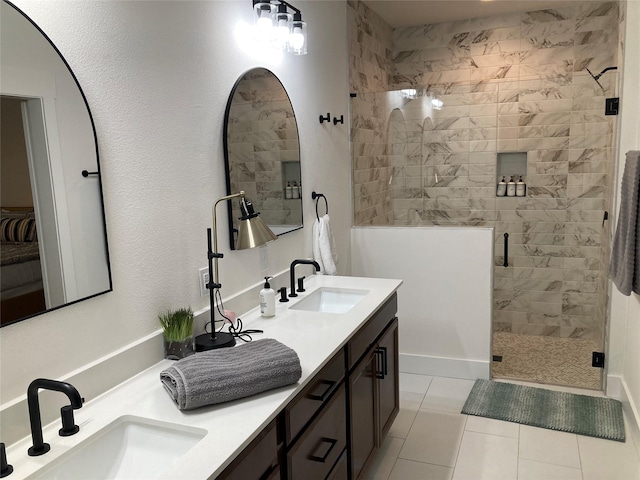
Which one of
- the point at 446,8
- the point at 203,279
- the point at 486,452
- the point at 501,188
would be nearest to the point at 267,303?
the point at 203,279

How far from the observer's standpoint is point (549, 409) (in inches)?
120

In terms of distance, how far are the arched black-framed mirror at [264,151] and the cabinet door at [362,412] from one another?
77 cm

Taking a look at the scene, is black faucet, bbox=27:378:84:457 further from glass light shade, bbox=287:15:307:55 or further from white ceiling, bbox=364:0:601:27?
white ceiling, bbox=364:0:601:27

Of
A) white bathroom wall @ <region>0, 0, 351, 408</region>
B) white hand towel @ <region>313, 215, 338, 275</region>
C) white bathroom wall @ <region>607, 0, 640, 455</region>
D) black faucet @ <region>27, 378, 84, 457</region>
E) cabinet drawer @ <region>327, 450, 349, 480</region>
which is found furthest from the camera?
white hand towel @ <region>313, 215, 338, 275</region>

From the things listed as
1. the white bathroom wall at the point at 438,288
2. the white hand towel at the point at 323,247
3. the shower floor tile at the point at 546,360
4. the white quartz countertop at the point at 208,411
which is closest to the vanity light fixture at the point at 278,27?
the white hand towel at the point at 323,247

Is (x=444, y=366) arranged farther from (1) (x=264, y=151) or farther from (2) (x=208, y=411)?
(2) (x=208, y=411)

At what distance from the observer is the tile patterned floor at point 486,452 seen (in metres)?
2.46

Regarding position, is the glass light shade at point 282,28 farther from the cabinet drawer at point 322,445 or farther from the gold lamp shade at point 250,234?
the cabinet drawer at point 322,445

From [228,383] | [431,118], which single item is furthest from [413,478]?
[431,118]

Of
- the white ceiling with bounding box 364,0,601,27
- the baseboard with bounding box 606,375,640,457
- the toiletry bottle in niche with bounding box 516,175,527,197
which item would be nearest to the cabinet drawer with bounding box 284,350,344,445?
the baseboard with bounding box 606,375,640,457

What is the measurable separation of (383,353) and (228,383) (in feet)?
3.87

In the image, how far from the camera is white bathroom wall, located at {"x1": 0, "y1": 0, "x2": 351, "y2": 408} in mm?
1414

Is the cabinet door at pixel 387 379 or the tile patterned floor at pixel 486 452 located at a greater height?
the cabinet door at pixel 387 379

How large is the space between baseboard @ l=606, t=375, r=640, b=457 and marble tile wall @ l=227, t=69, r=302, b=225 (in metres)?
2.04
